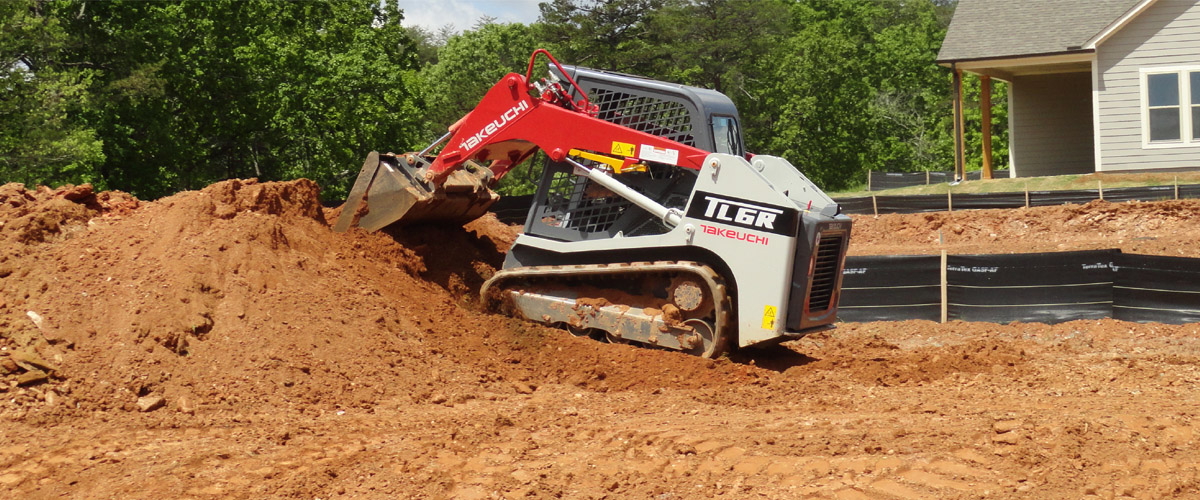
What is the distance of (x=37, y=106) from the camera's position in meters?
22.4

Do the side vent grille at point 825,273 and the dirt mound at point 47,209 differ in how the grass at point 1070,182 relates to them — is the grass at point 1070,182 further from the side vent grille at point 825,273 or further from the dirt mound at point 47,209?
the dirt mound at point 47,209

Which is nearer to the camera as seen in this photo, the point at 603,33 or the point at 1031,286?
the point at 1031,286

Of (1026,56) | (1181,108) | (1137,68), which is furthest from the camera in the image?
(1026,56)

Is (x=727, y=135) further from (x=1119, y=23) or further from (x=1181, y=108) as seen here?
(x=1181, y=108)

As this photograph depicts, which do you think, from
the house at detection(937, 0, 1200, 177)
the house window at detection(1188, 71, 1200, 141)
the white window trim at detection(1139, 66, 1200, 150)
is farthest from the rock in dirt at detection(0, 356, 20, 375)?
the house window at detection(1188, 71, 1200, 141)

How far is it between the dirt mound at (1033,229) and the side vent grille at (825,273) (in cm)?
951

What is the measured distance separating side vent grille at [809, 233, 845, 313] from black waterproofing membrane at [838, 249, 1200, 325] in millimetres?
3273

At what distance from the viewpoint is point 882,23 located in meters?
71.6

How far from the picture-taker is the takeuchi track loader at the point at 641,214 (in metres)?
8.36

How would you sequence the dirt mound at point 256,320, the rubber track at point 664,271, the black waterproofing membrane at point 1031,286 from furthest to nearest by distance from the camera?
the black waterproofing membrane at point 1031,286, the rubber track at point 664,271, the dirt mound at point 256,320

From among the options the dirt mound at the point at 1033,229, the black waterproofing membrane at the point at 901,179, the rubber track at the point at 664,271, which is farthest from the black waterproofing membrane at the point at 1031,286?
the black waterproofing membrane at the point at 901,179

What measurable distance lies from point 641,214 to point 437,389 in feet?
8.00

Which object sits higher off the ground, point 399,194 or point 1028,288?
point 399,194

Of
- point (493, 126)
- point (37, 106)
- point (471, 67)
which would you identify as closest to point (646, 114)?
point (493, 126)
